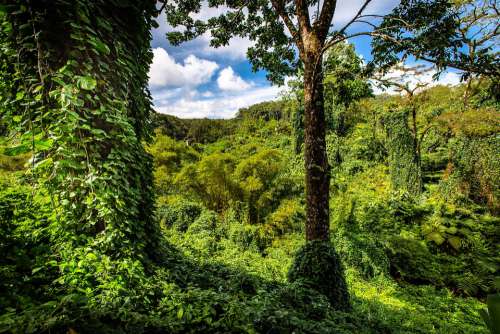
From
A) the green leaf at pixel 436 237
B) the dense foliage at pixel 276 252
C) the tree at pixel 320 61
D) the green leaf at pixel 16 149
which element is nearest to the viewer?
the green leaf at pixel 16 149

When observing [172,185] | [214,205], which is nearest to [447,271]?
[214,205]

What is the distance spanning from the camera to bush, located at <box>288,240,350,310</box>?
3480 millimetres

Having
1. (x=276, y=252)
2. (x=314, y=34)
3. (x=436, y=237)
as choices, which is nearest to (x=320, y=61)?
(x=314, y=34)

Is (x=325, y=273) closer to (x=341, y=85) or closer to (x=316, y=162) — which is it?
(x=316, y=162)

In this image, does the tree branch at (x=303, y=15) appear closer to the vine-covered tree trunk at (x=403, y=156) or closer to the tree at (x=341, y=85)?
the tree at (x=341, y=85)

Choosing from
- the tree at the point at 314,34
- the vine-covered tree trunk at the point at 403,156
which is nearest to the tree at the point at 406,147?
the vine-covered tree trunk at the point at 403,156

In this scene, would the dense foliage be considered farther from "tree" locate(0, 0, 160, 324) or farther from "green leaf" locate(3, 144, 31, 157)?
"green leaf" locate(3, 144, 31, 157)

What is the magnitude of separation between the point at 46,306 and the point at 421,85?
15.4 metres

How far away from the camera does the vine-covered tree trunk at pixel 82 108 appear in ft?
5.28

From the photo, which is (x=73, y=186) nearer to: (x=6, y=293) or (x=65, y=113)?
(x=65, y=113)

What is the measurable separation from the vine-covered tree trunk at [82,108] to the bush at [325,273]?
236 centimetres

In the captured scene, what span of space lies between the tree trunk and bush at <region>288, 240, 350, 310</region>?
21 cm

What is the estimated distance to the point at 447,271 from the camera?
7168 mm

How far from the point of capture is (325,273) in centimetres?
351
